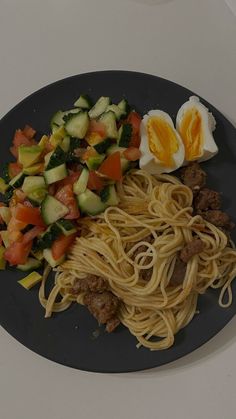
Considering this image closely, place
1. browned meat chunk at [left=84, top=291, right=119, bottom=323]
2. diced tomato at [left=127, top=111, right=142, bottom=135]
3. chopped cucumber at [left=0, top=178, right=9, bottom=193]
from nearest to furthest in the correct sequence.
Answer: browned meat chunk at [left=84, top=291, right=119, bottom=323], diced tomato at [left=127, top=111, right=142, bottom=135], chopped cucumber at [left=0, top=178, right=9, bottom=193]

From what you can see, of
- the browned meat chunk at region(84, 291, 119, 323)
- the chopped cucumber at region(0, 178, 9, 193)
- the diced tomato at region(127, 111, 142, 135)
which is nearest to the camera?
the browned meat chunk at region(84, 291, 119, 323)

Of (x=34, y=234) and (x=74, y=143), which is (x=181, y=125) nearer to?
(x=74, y=143)

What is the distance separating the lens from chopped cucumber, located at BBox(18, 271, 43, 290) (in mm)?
2709

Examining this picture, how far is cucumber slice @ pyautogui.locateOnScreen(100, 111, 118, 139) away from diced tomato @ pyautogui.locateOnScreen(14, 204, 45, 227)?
51 centimetres

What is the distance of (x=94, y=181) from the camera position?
259cm

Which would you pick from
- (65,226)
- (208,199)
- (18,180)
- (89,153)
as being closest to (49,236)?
(65,226)

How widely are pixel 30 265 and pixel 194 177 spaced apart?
907mm

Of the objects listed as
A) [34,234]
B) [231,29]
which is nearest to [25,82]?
[34,234]

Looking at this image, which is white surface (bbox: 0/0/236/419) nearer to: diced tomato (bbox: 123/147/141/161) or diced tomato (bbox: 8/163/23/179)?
diced tomato (bbox: 8/163/23/179)

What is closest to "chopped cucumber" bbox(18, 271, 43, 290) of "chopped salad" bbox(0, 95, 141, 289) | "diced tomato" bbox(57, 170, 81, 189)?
"chopped salad" bbox(0, 95, 141, 289)

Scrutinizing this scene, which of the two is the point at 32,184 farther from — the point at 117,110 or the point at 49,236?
the point at 117,110

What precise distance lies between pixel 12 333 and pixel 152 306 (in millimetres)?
693

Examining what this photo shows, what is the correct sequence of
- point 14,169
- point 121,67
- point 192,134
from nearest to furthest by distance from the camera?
point 192,134, point 14,169, point 121,67

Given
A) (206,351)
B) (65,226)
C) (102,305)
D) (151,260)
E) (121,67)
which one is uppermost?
(121,67)
